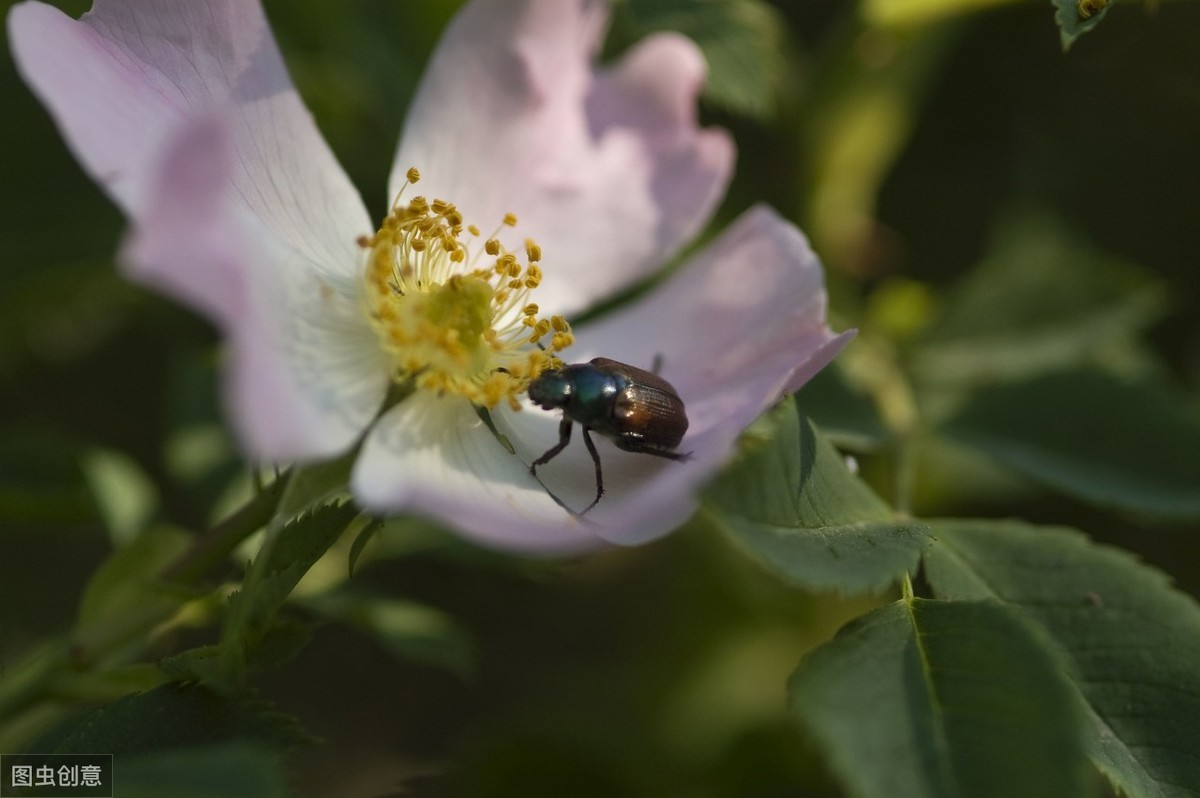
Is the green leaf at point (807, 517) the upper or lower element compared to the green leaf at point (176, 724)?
upper

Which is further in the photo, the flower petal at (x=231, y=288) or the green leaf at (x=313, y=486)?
the green leaf at (x=313, y=486)

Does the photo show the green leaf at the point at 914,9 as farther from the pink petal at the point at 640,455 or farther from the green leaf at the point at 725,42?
the pink petal at the point at 640,455

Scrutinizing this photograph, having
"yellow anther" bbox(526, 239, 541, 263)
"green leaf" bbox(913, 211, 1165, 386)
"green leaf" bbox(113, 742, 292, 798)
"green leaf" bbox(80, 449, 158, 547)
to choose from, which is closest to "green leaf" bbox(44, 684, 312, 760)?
"green leaf" bbox(113, 742, 292, 798)

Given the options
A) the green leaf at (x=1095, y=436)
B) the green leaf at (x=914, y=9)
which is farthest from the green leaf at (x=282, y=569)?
the green leaf at (x=914, y=9)

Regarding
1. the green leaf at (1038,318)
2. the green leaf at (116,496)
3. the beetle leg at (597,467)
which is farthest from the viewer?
the green leaf at (1038,318)

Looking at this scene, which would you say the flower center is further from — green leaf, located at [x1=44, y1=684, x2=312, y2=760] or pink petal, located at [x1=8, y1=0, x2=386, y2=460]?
green leaf, located at [x1=44, y1=684, x2=312, y2=760]

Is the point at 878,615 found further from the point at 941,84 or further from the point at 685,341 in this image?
the point at 941,84

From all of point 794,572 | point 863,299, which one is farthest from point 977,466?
point 794,572
